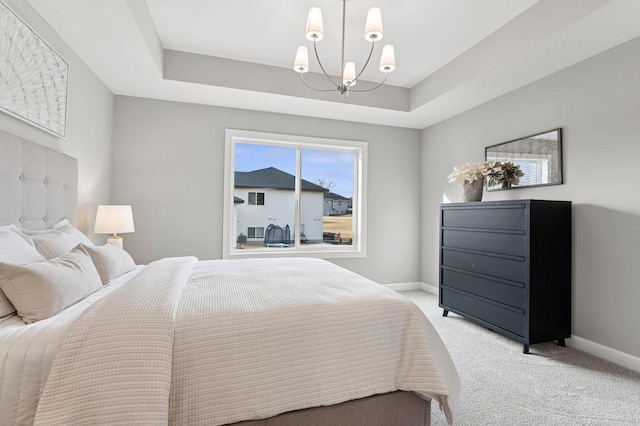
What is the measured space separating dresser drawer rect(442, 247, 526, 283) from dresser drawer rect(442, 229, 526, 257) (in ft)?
0.21

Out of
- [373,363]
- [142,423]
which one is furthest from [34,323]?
[373,363]

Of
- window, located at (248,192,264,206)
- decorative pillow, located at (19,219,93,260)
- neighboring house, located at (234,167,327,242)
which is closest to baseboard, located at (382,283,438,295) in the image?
neighboring house, located at (234,167,327,242)

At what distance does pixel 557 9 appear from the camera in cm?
217

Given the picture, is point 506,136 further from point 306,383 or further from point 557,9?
point 306,383

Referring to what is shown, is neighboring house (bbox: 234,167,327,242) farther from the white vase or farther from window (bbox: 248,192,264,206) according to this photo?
the white vase

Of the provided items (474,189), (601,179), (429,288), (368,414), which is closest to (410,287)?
(429,288)

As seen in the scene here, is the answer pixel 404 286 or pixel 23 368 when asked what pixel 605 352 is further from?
pixel 23 368

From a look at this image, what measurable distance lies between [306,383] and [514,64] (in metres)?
2.92

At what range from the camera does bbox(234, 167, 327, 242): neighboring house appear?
405cm

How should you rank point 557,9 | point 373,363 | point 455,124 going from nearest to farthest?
point 373,363 → point 557,9 → point 455,124

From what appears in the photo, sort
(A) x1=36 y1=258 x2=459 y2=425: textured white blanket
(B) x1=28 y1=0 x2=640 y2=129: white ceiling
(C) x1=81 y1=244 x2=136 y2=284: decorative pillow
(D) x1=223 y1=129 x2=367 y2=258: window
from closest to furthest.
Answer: (A) x1=36 y1=258 x2=459 y2=425: textured white blanket → (C) x1=81 y1=244 x2=136 y2=284: decorative pillow → (B) x1=28 y1=0 x2=640 y2=129: white ceiling → (D) x1=223 y1=129 x2=367 y2=258: window

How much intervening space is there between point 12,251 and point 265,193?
2826 millimetres

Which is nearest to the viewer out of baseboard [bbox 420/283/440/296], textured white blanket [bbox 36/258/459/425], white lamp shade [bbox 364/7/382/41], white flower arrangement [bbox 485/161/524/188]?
textured white blanket [bbox 36/258/459/425]

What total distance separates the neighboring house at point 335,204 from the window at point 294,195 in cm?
1
